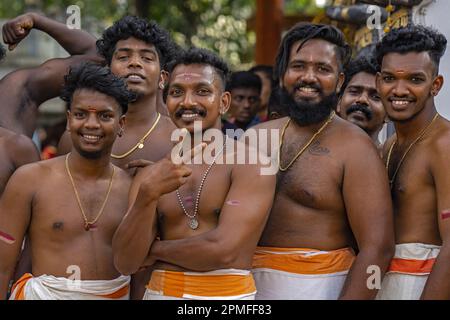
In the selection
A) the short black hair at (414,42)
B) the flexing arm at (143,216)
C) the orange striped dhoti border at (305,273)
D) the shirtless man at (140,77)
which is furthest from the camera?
the shirtless man at (140,77)

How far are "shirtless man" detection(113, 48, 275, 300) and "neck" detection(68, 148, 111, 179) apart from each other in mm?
247

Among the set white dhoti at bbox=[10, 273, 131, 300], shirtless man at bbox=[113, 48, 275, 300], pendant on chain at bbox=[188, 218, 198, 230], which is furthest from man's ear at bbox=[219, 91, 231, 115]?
white dhoti at bbox=[10, 273, 131, 300]

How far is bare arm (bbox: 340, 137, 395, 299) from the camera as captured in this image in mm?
3713

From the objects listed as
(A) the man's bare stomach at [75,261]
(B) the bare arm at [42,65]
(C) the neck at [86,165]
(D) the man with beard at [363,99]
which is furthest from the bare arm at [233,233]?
(B) the bare arm at [42,65]

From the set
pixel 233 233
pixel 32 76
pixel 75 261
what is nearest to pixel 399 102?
pixel 233 233

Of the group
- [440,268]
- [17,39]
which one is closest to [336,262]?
[440,268]

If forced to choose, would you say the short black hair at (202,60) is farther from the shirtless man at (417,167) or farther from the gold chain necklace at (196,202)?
the shirtless man at (417,167)

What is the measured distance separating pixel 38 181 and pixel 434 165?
1874mm

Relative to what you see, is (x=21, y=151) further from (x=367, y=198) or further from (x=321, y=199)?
(x=367, y=198)

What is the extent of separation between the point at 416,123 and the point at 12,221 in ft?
6.50

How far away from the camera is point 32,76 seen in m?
5.11

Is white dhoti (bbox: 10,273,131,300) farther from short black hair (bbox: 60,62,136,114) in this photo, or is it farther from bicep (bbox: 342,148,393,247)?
bicep (bbox: 342,148,393,247)

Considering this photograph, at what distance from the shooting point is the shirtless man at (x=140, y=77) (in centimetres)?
461
